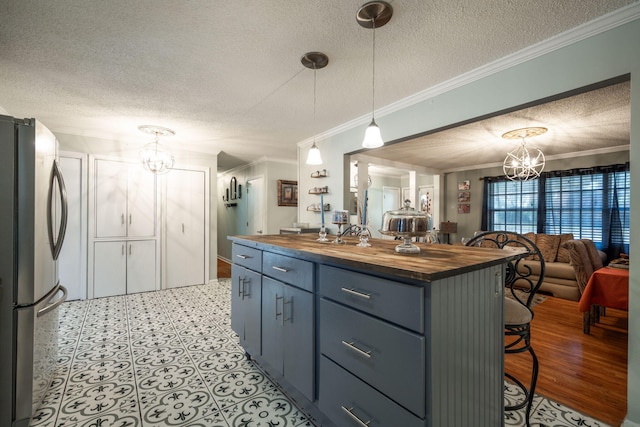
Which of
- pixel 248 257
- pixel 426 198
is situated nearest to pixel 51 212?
pixel 248 257

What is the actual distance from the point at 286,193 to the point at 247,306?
400cm

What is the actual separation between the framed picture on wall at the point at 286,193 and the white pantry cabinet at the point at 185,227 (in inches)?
60.4

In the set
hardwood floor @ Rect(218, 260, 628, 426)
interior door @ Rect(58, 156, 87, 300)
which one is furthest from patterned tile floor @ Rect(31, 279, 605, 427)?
interior door @ Rect(58, 156, 87, 300)

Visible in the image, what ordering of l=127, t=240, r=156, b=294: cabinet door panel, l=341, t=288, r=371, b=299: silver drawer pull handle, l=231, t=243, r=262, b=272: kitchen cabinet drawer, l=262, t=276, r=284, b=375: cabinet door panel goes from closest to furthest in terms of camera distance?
→ 1. l=341, t=288, r=371, b=299: silver drawer pull handle
2. l=262, t=276, r=284, b=375: cabinet door panel
3. l=231, t=243, r=262, b=272: kitchen cabinet drawer
4. l=127, t=240, r=156, b=294: cabinet door panel

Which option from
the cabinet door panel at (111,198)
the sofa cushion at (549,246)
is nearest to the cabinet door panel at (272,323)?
the cabinet door panel at (111,198)

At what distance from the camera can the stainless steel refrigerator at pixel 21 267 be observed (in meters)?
1.50

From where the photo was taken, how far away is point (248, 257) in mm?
2133

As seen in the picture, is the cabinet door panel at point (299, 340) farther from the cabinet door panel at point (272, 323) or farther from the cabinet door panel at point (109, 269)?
the cabinet door panel at point (109, 269)

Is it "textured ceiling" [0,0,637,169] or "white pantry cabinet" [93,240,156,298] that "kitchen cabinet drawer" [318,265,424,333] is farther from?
"white pantry cabinet" [93,240,156,298]

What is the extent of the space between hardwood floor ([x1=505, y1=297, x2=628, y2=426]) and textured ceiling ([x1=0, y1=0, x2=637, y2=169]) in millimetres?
2352

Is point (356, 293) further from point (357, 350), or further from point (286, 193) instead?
point (286, 193)

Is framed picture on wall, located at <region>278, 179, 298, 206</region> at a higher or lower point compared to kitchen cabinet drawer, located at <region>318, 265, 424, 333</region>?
higher

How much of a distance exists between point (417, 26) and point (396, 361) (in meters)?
1.87

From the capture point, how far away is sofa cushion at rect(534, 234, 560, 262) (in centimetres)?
467
